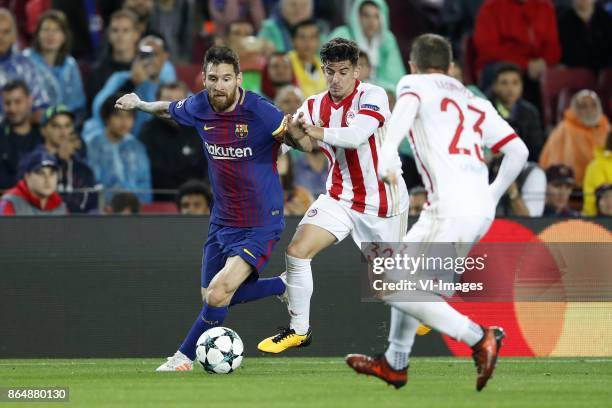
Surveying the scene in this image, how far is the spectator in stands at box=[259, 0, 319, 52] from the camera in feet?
51.0

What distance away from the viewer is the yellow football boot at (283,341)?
9742 millimetres

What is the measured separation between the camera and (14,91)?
13609mm

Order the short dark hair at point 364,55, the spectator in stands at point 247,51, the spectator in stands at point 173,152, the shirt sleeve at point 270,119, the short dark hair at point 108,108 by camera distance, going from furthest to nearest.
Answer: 1. the spectator in stands at point 247,51
2. the short dark hair at point 364,55
3. the short dark hair at point 108,108
4. the spectator in stands at point 173,152
5. the shirt sleeve at point 270,119

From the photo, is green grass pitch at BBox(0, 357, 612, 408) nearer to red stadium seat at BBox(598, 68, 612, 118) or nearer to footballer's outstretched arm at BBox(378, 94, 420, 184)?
footballer's outstretched arm at BBox(378, 94, 420, 184)

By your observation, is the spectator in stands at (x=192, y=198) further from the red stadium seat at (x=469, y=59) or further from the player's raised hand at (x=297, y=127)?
the red stadium seat at (x=469, y=59)

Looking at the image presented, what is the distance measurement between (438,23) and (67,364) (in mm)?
8373

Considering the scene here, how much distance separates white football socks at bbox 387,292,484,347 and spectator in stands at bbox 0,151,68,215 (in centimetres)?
505

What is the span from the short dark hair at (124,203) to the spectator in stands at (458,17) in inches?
246

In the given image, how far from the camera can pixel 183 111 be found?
386 inches

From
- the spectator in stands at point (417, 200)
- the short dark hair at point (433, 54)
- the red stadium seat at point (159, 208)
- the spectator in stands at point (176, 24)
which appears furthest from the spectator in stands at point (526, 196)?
the spectator in stands at point (176, 24)

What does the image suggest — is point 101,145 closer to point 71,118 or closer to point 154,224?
point 71,118

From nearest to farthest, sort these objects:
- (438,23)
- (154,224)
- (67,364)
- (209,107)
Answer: (209,107)
(67,364)
(154,224)
(438,23)

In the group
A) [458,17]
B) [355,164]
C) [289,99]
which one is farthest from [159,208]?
[458,17]

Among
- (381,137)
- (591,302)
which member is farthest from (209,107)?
(591,302)
